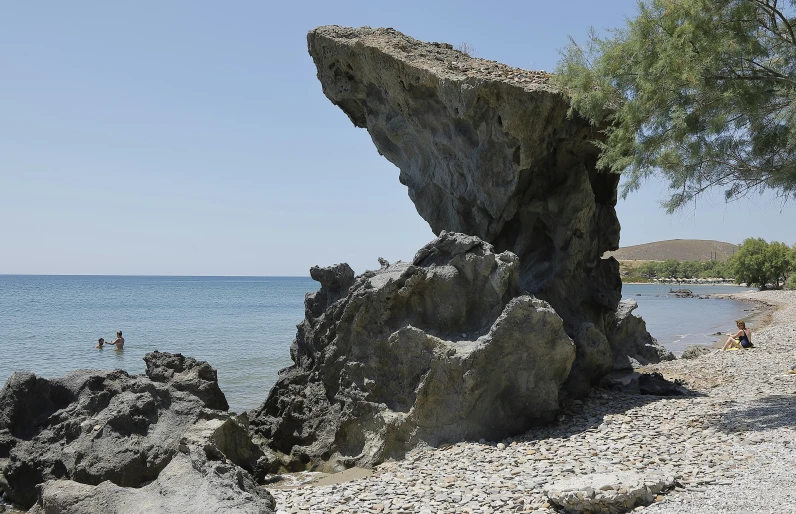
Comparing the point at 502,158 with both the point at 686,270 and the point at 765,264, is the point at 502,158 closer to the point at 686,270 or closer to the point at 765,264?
the point at 765,264

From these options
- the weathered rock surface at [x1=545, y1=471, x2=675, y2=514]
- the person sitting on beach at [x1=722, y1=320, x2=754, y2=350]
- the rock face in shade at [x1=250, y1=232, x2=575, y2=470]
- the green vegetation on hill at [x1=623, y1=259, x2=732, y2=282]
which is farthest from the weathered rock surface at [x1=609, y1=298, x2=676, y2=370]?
the green vegetation on hill at [x1=623, y1=259, x2=732, y2=282]

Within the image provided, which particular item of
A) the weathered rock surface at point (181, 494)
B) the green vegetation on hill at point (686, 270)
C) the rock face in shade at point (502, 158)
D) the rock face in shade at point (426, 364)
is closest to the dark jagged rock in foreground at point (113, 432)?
the weathered rock surface at point (181, 494)

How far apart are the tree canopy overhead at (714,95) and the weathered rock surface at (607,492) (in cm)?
528

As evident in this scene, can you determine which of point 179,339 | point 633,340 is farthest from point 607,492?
point 179,339

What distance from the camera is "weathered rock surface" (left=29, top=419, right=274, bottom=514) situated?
21.5 feet

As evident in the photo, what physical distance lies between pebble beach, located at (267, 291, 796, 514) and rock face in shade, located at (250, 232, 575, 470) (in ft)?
1.72

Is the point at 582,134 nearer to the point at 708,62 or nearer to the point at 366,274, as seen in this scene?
the point at 708,62

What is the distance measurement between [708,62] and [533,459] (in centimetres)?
641

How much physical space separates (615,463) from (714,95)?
5676 mm

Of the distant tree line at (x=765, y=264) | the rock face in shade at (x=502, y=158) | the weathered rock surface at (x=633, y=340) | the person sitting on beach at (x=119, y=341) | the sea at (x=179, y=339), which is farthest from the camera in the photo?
the distant tree line at (x=765, y=264)

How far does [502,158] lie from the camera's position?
42.7 ft

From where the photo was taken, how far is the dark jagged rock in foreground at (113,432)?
8625 millimetres

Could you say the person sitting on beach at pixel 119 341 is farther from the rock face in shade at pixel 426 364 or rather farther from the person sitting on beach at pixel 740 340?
the person sitting on beach at pixel 740 340

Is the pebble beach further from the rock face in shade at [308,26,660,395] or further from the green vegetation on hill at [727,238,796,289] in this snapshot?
the green vegetation on hill at [727,238,796,289]
